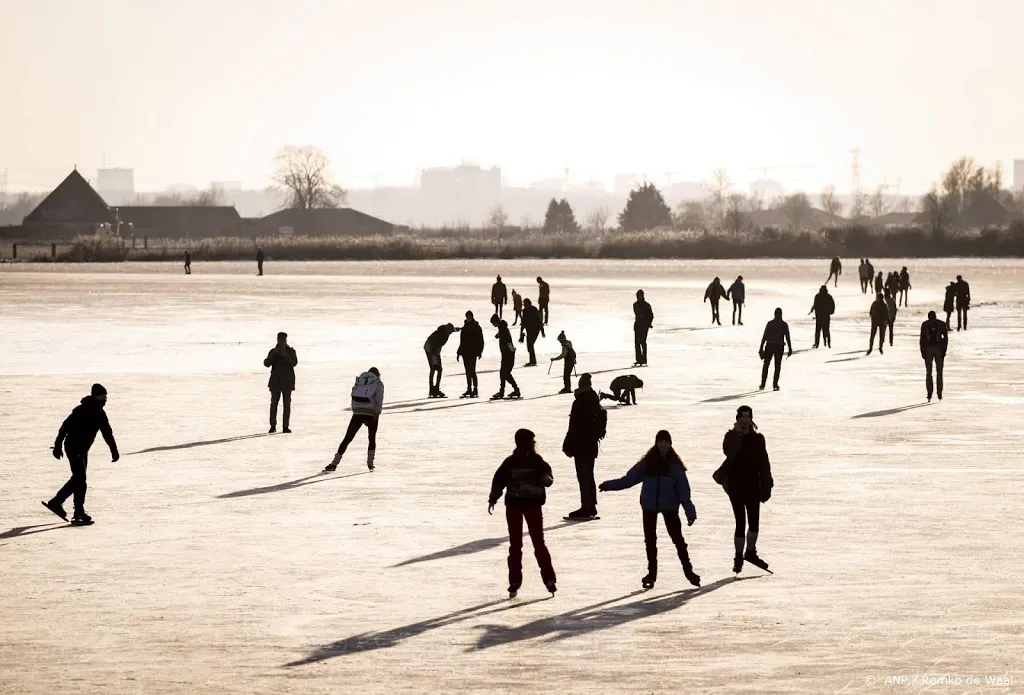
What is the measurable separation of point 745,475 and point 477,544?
3.01 m

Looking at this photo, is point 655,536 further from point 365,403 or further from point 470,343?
point 470,343

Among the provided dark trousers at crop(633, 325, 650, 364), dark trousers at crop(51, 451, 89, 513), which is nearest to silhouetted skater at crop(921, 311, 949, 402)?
dark trousers at crop(633, 325, 650, 364)

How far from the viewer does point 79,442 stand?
14.9 metres

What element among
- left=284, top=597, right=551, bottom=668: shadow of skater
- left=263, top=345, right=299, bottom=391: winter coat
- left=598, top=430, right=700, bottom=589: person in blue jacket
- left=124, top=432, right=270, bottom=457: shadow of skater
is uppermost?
left=263, top=345, right=299, bottom=391: winter coat

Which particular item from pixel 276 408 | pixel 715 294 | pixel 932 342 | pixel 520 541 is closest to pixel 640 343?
pixel 932 342

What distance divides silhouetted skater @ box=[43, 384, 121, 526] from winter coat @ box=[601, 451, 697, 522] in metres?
5.70

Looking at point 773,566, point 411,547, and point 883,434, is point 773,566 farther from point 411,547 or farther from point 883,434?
point 883,434

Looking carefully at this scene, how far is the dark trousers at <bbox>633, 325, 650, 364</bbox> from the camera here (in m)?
31.7

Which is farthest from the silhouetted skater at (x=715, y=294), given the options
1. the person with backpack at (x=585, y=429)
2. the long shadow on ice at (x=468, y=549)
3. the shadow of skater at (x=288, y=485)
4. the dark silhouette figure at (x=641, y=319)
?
the long shadow on ice at (x=468, y=549)

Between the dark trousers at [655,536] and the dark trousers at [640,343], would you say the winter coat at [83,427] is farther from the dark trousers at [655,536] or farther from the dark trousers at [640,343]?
the dark trousers at [640,343]

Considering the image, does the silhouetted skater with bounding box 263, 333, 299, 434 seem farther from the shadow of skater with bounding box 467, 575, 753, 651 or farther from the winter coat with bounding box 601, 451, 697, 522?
the shadow of skater with bounding box 467, 575, 753, 651

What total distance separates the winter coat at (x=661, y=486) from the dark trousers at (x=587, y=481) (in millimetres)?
2718

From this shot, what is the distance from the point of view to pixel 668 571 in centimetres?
1312

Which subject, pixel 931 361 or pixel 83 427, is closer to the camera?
pixel 83 427
